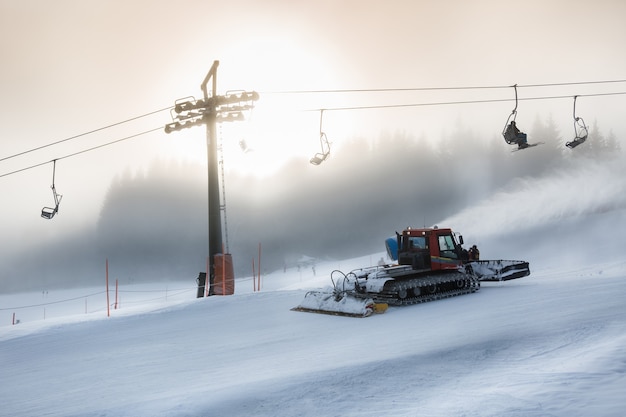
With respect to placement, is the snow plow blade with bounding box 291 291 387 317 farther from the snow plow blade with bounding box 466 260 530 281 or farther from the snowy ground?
the snow plow blade with bounding box 466 260 530 281

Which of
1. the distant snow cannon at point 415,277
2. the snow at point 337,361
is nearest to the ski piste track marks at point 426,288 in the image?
the distant snow cannon at point 415,277

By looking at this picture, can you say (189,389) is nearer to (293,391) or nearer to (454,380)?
(293,391)

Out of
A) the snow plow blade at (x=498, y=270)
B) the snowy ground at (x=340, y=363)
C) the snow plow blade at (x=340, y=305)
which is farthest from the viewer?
the snow plow blade at (x=498, y=270)

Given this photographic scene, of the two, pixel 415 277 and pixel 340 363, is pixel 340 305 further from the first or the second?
pixel 340 363

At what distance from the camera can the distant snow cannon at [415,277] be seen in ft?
40.6

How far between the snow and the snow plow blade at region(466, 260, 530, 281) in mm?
2165

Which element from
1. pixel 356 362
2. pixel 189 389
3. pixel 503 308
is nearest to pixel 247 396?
pixel 189 389

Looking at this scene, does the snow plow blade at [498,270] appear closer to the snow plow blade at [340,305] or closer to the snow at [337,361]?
the snow at [337,361]

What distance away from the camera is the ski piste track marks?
1284 centimetres

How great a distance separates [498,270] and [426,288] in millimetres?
3496

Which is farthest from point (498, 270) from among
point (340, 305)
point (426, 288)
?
point (340, 305)

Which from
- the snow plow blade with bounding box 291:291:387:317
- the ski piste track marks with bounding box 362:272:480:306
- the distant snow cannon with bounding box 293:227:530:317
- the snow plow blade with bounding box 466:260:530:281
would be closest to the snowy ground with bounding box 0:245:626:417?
the snow plow blade with bounding box 291:291:387:317

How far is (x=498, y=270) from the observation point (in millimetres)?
15391

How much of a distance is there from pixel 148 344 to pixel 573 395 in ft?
27.6
